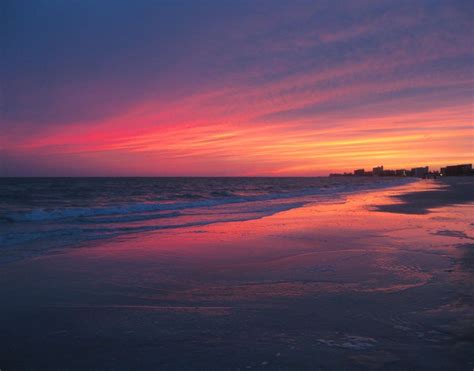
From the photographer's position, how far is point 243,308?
5387 mm

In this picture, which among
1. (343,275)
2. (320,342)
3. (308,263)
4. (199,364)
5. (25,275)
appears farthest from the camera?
(308,263)

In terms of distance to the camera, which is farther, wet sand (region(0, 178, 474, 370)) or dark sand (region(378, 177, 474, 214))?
→ dark sand (region(378, 177, 474, 214))

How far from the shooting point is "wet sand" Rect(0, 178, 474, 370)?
3.92m

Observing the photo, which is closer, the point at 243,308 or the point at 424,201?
the point at 243,308

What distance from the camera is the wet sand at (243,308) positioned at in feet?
12.9

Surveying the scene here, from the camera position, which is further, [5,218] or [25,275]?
[5,218]

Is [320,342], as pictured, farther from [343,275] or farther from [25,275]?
[25,275]

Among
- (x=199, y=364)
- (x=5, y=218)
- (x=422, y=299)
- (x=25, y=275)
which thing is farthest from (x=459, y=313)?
(x=5, y=218)

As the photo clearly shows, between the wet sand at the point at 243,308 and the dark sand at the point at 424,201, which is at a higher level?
the dark sand at the point at 424,201

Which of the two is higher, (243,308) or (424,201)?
(424,201)

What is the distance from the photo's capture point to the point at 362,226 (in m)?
14.6

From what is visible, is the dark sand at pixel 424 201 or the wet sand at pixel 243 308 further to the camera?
the dark sand at pixel 424 201

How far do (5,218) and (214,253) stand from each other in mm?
15590

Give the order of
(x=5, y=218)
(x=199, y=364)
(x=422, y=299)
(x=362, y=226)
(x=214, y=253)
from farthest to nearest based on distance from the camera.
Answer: (x=5, y=218)
(x=362, y=226)
(x=214, y=253)
(x=422, y=299)
(x=199, y=364)
